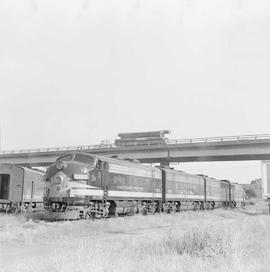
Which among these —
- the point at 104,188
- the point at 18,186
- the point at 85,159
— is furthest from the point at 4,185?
the point at 104,188

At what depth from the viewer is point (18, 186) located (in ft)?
96.7

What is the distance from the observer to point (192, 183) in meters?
38.3

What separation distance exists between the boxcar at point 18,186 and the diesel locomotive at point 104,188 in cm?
748

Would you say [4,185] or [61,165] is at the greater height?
[61,165]

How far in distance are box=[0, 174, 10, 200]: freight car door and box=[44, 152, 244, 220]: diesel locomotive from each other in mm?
9151

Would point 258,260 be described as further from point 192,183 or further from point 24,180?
point 192,183

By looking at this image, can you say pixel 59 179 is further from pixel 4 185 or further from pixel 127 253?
pixel 4 185

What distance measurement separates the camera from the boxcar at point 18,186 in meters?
29.3

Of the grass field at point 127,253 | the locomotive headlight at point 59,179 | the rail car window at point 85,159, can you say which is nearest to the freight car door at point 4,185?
the rail car window at point 85,159

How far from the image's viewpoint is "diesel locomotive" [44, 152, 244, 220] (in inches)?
827

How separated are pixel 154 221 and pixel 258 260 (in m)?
14.1

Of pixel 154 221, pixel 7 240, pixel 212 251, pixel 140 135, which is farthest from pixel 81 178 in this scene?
pixel 140 135

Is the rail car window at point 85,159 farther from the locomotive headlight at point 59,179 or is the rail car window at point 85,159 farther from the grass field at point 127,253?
the grass field at point 127,253

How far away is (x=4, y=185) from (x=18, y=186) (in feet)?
7.09
